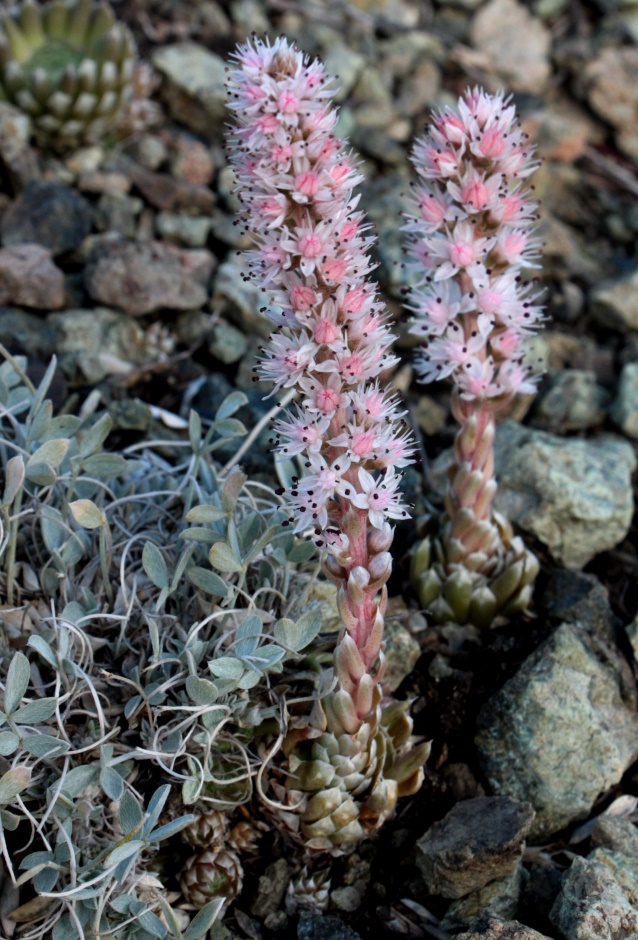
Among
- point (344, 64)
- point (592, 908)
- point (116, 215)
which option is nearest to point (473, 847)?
point (592, 908)

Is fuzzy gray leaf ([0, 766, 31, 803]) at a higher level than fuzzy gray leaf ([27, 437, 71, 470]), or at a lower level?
lower

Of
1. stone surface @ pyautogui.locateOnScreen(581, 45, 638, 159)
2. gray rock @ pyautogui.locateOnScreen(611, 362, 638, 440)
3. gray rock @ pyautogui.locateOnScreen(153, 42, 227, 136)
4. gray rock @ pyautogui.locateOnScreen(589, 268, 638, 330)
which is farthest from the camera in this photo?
stone surface @ pyautogui.locateOnScreen(581, 45, 638, 159)

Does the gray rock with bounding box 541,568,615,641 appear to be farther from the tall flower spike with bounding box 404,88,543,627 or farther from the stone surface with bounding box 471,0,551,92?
the stone surface with bounding box 471,0,551,92

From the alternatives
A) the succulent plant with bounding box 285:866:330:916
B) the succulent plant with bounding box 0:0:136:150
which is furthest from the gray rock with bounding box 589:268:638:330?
the succulent plant with bounding box 285:866:330:916

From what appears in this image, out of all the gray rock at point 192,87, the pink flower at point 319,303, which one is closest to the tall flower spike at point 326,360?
the pink flower at point 319,303

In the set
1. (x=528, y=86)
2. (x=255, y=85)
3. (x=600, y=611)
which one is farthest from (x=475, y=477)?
(x=528, y=86)

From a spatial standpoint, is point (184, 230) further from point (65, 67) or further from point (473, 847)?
point (473, 847)

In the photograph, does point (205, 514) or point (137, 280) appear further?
point (137, 280)
